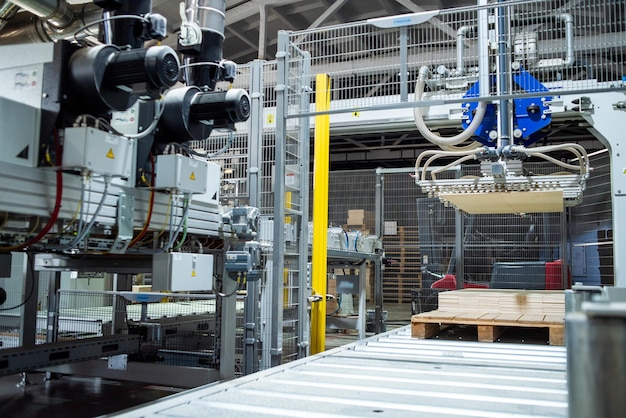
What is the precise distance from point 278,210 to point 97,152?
6.62 ft

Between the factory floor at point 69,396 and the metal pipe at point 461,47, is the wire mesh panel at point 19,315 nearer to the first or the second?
the factory floor at point 69,396

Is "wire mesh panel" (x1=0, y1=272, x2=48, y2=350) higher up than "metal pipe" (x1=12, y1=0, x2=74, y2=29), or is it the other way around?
"metal pipe" (x1=12, y1=0, x2=74, y2=29)

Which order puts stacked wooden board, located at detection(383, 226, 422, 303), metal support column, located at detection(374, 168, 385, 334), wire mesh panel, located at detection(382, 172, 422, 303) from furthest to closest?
1. stacked wooden board, located at detection(383, 226, 422, 303)
2. wire mesh panel, located at detection(382, 172, 422, 303)
3. metal support column, located at detection(374, 168, 385, 334)

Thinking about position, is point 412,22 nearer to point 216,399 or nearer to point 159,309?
point 216,399

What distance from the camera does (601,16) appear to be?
13.0ft

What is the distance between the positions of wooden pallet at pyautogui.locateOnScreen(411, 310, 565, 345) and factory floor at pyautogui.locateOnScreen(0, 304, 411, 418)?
8.53 feet

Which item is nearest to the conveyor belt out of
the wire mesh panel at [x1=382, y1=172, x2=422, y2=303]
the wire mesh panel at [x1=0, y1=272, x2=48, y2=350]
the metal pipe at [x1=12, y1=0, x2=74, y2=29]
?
the wire mesh panel at [x1=0, y1=272, x2=48, y2=350]

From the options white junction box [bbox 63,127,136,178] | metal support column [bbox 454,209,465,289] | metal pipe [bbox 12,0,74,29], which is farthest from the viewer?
metal support column [bbox 454,209,465,289]

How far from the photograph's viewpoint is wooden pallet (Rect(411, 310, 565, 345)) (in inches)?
167

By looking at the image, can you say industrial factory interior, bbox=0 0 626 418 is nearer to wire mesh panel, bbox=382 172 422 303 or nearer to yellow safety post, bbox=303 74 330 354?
yellow safety post, bbox=303 74 330 354

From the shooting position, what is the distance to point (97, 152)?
250 centimetres

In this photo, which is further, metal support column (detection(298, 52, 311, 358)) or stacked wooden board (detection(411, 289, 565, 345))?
metal support column (detection(298, 52, 311, 358))

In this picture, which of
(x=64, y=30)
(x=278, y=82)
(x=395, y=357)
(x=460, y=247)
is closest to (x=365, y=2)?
(x=460, y=247)

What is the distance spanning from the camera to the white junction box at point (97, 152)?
2416 millimetres
